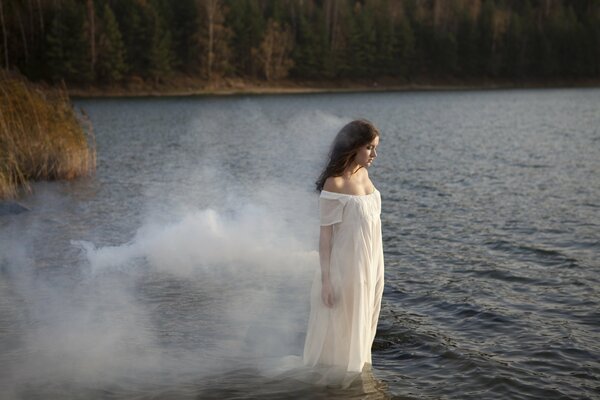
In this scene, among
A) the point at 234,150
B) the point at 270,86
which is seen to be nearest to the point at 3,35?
the point at 270,86

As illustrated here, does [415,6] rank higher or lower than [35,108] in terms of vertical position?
higher

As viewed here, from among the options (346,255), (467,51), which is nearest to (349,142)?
(346,255)

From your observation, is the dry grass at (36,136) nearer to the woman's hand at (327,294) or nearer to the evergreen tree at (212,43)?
the woman's hand at (327,294)

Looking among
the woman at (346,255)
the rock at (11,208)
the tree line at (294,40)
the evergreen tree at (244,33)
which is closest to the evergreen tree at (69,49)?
the tree line at (294,40)

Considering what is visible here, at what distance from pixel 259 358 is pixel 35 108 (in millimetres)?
15101

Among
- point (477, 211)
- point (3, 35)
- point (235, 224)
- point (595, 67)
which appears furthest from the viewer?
point (595, 67)

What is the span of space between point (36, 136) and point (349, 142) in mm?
16301

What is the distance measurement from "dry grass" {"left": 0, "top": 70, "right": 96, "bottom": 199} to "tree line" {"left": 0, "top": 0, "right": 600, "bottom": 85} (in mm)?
61287

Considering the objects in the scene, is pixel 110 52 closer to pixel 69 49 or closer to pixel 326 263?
pixel 69 49

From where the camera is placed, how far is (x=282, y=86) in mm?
96875

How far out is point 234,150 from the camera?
3441 cm

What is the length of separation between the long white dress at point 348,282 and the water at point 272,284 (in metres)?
0.49

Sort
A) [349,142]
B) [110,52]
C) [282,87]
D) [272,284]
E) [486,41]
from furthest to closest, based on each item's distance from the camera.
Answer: [486,41] → [282,87] → [110,52] → [272,284] → [349,142]

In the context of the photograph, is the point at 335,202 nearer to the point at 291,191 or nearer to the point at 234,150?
the point at 291,191
